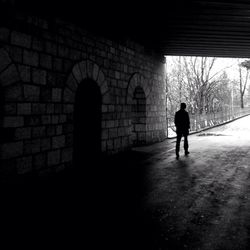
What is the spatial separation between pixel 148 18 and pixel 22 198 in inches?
202

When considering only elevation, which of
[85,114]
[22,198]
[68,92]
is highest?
[68,92]

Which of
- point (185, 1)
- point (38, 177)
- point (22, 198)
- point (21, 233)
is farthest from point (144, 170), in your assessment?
point (185, 1)

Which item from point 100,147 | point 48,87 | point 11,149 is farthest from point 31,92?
point 100,147

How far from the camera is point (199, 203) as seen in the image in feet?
11.5

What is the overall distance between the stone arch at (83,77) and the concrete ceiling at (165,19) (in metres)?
0.96

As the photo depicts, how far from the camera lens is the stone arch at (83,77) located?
5402 mm

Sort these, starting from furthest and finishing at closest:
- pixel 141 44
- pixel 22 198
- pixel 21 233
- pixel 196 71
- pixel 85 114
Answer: pixel 196 71
pixel 141 44
pixel 85 114
pixel 22 198
pixel 21 233

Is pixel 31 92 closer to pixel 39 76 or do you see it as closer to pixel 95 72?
pixel 39 76

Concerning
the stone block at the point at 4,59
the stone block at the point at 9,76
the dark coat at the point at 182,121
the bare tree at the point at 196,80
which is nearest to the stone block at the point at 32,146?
the stone block at the point at 9,76

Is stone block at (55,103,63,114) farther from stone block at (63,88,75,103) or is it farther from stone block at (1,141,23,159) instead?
stone block at (1,141,23,159)

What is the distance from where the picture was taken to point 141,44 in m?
8.82

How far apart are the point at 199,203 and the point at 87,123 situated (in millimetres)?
3752

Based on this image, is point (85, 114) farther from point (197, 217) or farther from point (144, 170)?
point (197, 217)

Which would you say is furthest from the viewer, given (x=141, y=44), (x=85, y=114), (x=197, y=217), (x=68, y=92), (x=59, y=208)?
(x=141, y=44)
